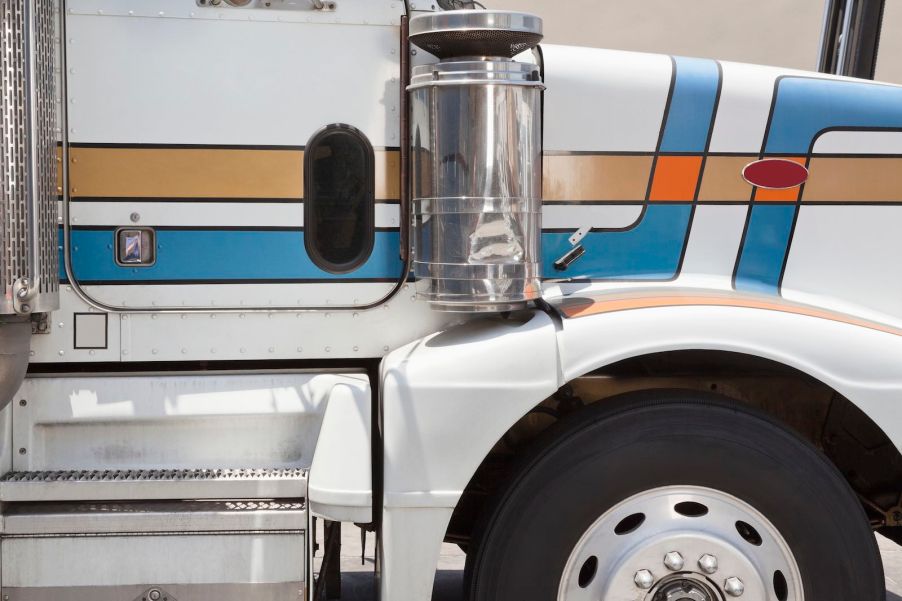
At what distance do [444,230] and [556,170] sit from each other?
1.47 ft

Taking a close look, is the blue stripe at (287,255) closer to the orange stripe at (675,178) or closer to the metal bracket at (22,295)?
the orange stripe at (675,178)

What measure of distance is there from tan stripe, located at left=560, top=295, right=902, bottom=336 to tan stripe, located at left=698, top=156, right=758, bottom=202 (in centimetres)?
36

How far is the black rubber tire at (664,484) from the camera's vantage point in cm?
265

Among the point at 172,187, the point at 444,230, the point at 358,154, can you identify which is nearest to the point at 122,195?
the point at 172,187

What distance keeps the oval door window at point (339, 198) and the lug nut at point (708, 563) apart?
124cm

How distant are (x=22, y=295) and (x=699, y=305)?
178 cm

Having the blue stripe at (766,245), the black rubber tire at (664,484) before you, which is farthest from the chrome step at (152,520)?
the blue stripe at (766,245)

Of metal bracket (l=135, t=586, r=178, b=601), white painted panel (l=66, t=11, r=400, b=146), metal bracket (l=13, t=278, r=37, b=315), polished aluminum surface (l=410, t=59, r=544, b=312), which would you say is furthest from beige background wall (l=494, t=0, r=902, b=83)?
metal bracket (l=135, t=586, r=178, b=601)

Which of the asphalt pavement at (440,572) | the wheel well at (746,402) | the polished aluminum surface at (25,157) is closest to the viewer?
the polished aluminum surface at (25,157)

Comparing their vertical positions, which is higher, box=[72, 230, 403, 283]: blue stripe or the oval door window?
the oval door window

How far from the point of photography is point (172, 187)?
2838 mm

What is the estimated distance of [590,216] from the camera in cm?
299

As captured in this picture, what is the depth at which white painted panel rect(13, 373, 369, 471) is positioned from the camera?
2.83 metres

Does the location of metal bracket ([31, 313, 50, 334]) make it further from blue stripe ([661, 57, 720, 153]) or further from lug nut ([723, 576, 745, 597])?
lug nut ([723, 576, 745, 597])
